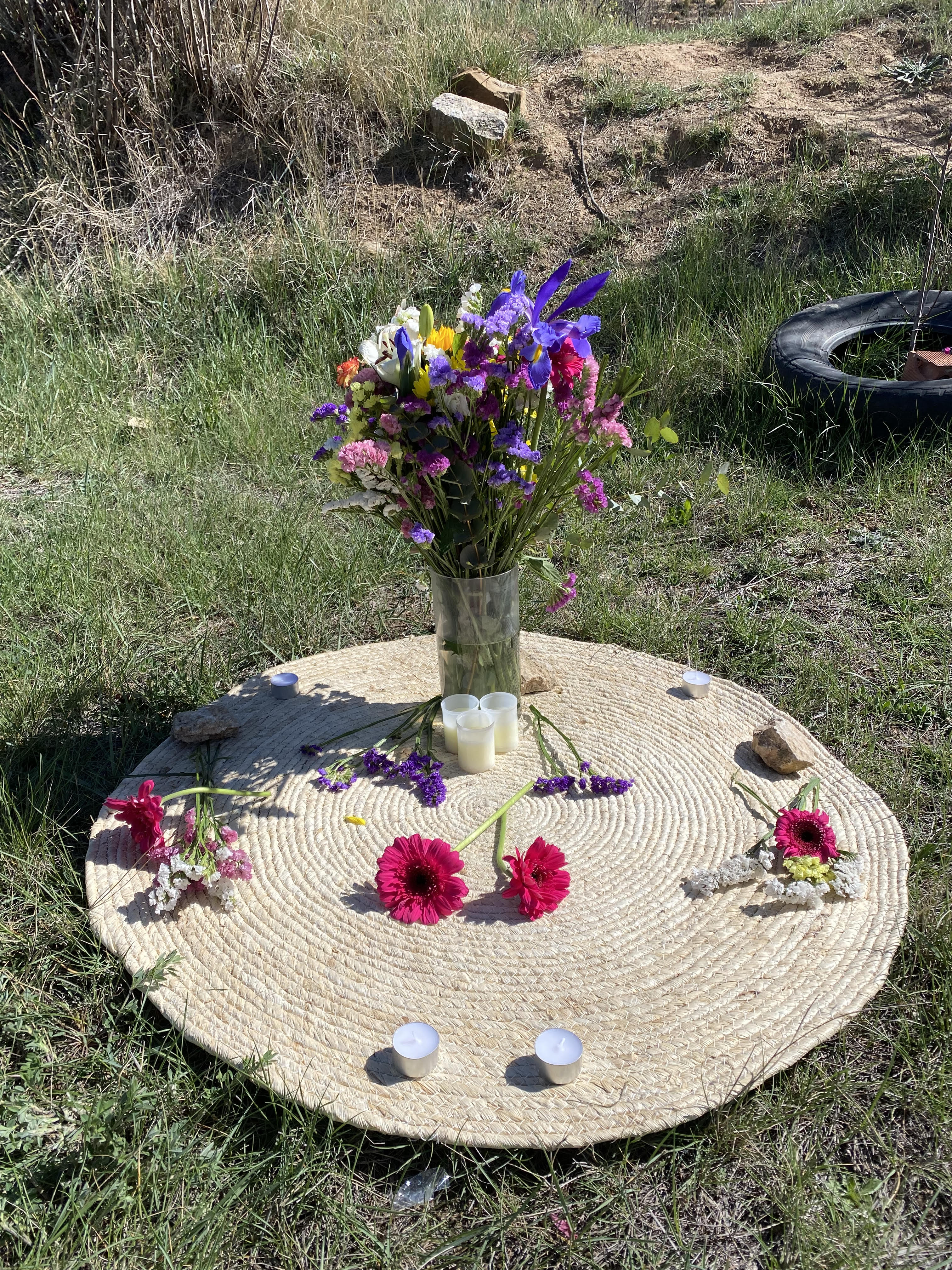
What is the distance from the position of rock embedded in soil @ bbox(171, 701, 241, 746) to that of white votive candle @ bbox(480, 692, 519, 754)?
0.54 meters

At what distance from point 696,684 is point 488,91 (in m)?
3.77

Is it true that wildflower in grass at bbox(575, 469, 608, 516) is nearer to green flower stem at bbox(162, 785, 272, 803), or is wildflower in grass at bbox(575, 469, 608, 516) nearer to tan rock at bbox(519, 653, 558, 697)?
tan rock at bbox(519, 653, 558, 697)

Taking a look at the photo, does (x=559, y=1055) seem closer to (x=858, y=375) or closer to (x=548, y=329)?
(x=548, y=329)

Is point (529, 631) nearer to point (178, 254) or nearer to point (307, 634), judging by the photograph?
point (307, 634)

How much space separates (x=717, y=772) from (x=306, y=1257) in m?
1.10

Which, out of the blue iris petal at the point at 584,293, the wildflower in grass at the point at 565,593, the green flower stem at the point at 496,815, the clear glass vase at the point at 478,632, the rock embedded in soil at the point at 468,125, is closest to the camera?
the blue iris petal at the point at 584,293

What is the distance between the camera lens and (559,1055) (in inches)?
54.7

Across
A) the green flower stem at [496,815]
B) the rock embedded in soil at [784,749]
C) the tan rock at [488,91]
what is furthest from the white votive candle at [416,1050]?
the tan rock at [488,91]

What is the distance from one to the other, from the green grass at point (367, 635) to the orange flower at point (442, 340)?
3.77ft

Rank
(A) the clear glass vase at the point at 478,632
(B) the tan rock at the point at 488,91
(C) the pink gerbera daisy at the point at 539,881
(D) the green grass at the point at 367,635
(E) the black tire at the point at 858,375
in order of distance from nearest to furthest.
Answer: (D) the green grass at the point at 367,635 < (C) the pink gerbera daisy at the point at 539,881 < (A) the clear glass vase at the point at 478,632 < (E) the black tire at the point at 858,375 < (B) the tan rock at the point at 488,91

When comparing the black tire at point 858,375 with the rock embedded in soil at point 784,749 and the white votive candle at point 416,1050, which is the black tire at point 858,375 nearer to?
the rock embedded in soil at point 784,749

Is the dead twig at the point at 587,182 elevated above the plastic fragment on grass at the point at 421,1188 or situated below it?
above

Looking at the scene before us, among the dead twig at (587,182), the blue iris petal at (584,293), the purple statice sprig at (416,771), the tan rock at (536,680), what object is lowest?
the tan rock at (536,680)

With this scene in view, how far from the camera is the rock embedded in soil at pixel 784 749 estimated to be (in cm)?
192
